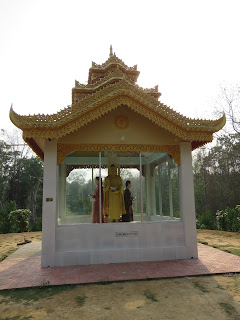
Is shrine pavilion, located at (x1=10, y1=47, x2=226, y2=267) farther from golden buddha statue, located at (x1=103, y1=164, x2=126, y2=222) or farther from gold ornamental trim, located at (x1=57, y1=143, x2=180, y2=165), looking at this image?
golden buddha statue, located at (x1=103, y1=164, x2=126, y2=222)

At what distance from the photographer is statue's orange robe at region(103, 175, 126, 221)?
6.28 m

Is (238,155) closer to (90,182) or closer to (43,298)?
(90,182)

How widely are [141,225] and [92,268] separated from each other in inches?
60.2

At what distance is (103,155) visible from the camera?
631 centimetres

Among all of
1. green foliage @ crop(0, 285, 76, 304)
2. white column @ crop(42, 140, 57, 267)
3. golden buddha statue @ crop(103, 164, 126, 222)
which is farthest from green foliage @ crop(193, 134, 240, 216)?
green foliage @ crop(0, 285, 76, 304)

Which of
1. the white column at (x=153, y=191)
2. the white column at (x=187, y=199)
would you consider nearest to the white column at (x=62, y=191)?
Result: the white column at (x=153, y=191)

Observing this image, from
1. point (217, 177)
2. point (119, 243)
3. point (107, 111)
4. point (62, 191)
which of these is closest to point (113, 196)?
point (119, 243)

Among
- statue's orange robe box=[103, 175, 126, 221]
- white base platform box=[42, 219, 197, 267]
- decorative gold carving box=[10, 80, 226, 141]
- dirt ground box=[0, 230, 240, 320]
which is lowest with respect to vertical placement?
dirt ground box=[0, 230, 240, 320]

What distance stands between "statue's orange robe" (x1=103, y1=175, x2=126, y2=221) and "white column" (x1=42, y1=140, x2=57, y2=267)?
1325 millimetres

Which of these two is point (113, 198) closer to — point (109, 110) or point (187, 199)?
point (187, 199)

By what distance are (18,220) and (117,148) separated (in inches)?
351

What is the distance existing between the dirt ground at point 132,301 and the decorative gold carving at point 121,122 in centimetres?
363

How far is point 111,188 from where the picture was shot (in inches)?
254

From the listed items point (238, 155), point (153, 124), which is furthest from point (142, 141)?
point (238, 155)
